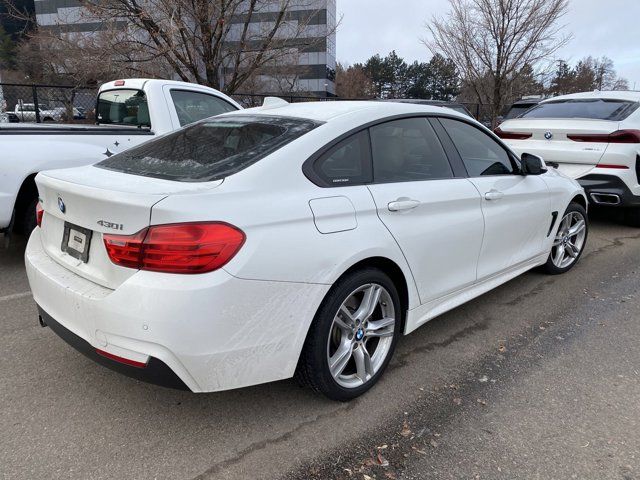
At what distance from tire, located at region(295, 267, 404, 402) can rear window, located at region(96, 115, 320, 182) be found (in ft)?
2.60

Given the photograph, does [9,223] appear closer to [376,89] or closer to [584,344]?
[584,344]

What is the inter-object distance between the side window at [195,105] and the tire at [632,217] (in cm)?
551

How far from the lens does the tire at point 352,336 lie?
2.50m

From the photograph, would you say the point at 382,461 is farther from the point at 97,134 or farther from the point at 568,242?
the point at 97,134

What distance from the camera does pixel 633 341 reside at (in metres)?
3.56

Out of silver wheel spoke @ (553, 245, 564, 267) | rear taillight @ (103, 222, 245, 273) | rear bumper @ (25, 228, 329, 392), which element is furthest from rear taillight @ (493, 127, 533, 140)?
rear taillight @ (103, 222, 245, 273)

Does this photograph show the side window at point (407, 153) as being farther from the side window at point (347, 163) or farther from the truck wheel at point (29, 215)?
the truck wheel at point (29, 215)

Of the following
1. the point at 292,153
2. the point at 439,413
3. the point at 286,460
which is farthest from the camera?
the point at 439,413

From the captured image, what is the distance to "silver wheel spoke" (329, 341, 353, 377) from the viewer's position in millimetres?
2657

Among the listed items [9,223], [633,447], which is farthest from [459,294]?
[9,223]

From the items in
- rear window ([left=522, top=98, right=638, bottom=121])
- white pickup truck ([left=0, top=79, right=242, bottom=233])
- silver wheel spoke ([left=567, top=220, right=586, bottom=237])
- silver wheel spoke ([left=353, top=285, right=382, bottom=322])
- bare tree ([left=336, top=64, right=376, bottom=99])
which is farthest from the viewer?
bare tree ([left=336, top=64, right=376, bottom=99])

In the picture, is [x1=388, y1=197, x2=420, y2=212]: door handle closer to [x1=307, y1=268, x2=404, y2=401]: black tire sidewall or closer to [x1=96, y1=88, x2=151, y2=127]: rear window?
[x1=307, y1=268, x2=404, y2=401]: black tire sidewall

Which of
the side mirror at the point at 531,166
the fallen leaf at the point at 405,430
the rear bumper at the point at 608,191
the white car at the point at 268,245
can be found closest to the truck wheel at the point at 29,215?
the white car at the point at 268,245

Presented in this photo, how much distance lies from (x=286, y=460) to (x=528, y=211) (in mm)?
2771
